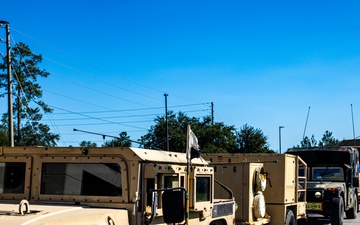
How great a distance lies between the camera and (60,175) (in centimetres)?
593

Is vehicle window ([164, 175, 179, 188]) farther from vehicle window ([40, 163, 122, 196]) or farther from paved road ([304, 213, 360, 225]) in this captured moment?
paved road ([304, 213, 360, 225])

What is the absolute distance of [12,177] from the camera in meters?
6.15

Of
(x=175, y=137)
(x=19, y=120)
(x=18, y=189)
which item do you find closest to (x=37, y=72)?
(x=19, y=120)

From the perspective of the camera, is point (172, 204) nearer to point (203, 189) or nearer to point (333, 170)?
point (203, 189)

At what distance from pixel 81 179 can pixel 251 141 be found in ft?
130

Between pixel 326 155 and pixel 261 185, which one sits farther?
pixel 326 155

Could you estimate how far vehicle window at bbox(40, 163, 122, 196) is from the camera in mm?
5719

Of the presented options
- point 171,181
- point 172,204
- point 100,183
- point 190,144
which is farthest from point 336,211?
point 172,204

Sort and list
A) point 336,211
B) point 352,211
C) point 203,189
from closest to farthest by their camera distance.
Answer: point 203,189
point 336,211
point 352,211

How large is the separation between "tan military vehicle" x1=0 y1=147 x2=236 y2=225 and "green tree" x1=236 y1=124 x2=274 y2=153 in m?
37.8

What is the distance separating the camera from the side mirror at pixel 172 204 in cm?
494

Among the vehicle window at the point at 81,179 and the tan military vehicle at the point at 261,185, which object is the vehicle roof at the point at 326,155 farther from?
the vehicle window at the point at 81,179

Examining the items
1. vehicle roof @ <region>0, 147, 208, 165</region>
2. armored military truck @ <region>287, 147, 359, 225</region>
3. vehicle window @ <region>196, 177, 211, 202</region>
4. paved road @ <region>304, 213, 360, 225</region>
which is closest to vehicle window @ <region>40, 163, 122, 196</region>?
vehicle roof @ <region>0, 147, 208, 165</region>

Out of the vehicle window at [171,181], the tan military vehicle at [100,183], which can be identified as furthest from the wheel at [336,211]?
the vehicle window at [171,181]
